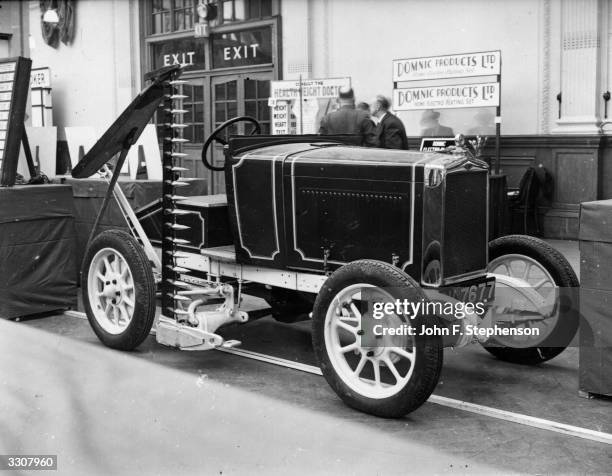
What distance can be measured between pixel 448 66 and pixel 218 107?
18.2ft

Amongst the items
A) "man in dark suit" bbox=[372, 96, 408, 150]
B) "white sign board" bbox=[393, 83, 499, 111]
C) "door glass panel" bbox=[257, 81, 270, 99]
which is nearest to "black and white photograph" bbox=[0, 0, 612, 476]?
"man in dark suit" bbox=[372, 96, 408, 150]

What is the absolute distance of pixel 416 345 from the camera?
3.71 m

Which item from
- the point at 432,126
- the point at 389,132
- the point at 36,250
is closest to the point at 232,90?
the point at 432,126

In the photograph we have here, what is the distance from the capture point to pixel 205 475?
7.66 feet

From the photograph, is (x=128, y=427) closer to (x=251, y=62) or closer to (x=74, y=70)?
(x=251, y=62)

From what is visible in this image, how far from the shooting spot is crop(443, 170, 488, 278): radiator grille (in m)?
4.29

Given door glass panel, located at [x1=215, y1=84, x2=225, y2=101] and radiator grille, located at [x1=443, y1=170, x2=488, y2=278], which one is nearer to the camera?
radiator grille, located at [x1=443, y1=170, x2=488, y2=278]

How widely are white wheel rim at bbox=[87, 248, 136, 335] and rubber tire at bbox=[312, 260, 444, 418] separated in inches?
57.9

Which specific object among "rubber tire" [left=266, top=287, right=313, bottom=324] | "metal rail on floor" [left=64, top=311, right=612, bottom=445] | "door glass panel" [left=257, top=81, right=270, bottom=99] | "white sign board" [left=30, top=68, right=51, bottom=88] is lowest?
"metal rail on floor" [left=64, top=311, right=612, bottom=445]

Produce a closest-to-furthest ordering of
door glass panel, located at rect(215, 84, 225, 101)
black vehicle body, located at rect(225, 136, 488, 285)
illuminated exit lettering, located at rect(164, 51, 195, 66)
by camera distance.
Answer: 1. black vehicle body, located at rect(225, 136, 488, 285)
2. door glass panel, located at rect(215, 84, 225, 101)
3. illuminated exit lettering, located at rect(164, 51, 195, 66)

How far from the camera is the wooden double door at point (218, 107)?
46.0ft

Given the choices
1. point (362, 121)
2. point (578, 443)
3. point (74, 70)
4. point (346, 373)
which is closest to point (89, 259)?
point (346, 373)

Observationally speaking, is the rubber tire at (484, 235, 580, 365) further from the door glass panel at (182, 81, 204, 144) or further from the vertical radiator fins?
the door glass panel at (182, 81, 204, 144)

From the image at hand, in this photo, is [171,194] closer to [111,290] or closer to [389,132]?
[111,290]
